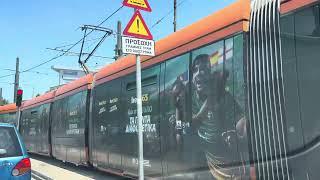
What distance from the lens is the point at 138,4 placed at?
7445mm

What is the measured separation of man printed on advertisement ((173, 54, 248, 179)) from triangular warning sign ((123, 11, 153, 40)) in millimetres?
922

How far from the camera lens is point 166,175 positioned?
898cm

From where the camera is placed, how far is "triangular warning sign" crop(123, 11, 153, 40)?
7348 millimetres

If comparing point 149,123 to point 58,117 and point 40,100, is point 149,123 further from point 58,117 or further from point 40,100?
point 40,100

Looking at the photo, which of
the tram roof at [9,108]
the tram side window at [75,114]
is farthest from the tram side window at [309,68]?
the tram roof at [9,108]

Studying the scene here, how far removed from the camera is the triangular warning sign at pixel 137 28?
7.35m

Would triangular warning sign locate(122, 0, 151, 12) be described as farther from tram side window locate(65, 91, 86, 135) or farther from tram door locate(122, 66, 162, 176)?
tram side window locate(65, 91, 86, 135)

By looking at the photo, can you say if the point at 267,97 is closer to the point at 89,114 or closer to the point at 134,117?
the point at 134,117

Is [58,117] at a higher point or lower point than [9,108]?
lower

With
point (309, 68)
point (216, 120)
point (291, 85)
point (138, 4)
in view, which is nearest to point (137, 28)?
point (138, 4)

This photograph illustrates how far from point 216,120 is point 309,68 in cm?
205

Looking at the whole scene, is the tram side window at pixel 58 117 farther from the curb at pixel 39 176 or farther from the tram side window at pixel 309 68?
the tram side window at pixel 309 68

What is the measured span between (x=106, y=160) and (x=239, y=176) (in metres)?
7.05

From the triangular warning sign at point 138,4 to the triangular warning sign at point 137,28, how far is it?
0.10 m
